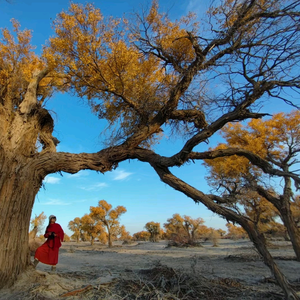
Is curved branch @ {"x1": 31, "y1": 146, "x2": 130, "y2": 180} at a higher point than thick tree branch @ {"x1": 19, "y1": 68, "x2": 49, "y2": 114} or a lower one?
lower

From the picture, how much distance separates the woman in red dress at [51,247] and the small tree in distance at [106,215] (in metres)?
24.9

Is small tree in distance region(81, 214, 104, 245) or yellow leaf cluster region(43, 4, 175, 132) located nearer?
yellow leaf cluster region(43, 4, 175, 132)

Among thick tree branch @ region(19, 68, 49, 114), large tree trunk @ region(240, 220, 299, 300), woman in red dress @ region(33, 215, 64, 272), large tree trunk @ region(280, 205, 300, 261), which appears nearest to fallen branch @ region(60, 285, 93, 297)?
woman in red dress @ region(33, 215, 64, 272)

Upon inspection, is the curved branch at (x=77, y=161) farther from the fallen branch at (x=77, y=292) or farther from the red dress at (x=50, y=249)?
the fallen branch at (x=77, y=292)

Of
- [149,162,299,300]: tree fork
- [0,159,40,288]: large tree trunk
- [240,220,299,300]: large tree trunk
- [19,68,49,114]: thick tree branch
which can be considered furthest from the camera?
[19,68,49,114]: thick tree branch

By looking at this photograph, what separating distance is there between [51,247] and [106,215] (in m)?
25.6

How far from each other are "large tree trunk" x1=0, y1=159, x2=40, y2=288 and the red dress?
1.97 feet

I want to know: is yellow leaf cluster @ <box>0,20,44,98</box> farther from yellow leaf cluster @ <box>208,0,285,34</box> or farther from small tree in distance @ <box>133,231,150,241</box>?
small tree in distance @ <box>133,231,150,241</box>

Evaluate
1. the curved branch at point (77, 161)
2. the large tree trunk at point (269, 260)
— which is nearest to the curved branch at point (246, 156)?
the large tree trunk at point (269, 260)

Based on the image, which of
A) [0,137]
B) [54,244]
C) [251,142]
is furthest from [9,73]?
[251,142]

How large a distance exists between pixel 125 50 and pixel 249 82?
12.7ft

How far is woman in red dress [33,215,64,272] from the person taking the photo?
5252mm

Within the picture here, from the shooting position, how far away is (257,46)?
5508 mm

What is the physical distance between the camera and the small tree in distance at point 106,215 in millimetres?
29453
